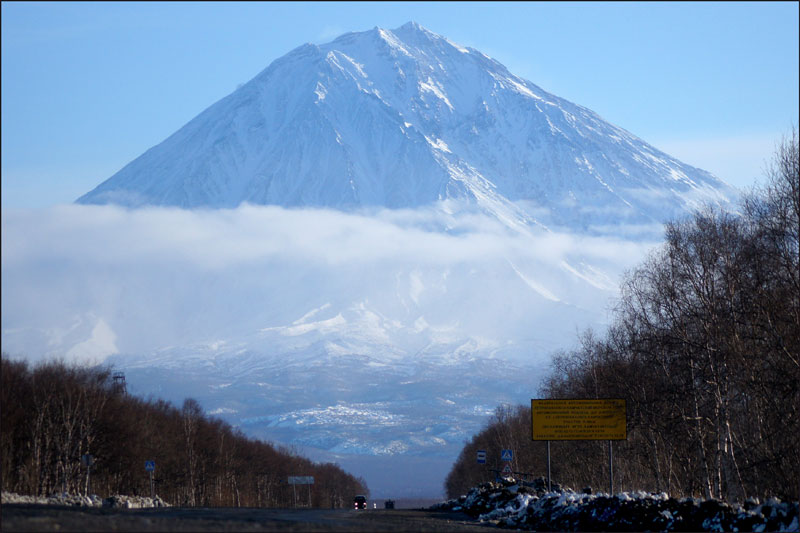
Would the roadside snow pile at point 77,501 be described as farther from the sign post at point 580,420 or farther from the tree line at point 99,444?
the sign post at point 580,420

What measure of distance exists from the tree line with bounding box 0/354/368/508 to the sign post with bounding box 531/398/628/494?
25.4 meters

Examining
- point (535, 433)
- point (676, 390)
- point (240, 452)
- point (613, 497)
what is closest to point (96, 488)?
point (240, 452)

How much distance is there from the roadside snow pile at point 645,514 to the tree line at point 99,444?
31.1 m

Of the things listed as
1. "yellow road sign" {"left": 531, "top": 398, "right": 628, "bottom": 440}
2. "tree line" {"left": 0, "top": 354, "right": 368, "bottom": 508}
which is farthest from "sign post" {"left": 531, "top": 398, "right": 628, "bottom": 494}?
"tree line" {"left": 0, "top": 354, "right": 368, "bottom": 508}

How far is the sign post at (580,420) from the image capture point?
172 feet

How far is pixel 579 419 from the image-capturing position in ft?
175

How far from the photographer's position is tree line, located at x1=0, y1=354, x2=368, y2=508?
80.4 metres

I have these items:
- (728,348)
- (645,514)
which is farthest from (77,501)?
(728,348)

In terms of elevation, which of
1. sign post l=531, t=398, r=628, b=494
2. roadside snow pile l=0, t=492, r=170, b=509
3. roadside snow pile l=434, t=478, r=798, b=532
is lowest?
roadside snow pile l=434, t=478, r=798, b=532

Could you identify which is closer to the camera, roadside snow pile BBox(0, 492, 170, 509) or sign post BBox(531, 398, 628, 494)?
roadside snow pile BBox(0, 492, 170, 509)

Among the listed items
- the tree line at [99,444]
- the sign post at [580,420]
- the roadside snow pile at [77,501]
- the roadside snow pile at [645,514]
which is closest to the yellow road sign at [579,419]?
the sign post at [580,420]

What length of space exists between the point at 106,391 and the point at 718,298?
220 ft

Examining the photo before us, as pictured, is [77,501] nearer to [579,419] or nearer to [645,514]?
[645,514]

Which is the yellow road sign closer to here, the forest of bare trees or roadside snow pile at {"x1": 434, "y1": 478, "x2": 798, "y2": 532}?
the forest of bare trees
